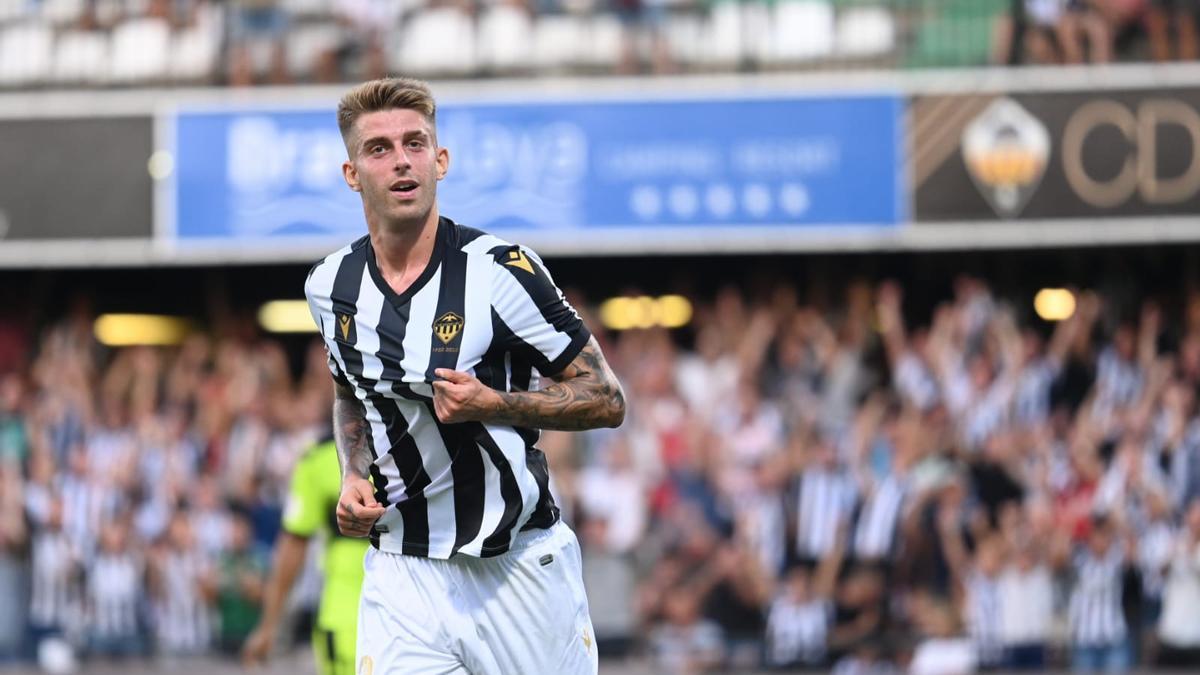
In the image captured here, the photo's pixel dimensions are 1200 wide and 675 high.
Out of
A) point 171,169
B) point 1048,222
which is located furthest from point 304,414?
point 1048,222

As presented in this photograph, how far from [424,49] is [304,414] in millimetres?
3248

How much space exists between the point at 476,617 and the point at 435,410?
61 centimetres

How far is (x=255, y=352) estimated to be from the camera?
52.7 feet

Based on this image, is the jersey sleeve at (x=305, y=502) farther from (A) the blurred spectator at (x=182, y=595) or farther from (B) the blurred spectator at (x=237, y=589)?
(A) the blurred spectator at (x=182, y=595)

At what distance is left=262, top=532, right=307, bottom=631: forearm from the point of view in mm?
7730

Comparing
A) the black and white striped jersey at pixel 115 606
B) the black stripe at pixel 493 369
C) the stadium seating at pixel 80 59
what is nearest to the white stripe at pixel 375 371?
the black stripe at pixel 493 369

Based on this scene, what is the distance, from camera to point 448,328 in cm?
490

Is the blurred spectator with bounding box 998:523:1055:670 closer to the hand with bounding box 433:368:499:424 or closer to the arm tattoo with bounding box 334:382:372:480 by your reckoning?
the arm tattoo with bounding box 334:382:372:480

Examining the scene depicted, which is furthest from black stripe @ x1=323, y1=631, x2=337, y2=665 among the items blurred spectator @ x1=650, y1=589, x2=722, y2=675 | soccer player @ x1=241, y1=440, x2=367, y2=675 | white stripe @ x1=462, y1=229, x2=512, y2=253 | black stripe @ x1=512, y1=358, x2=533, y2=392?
blurred spectator @ x1=650, y1=589, x2=722, y2=675

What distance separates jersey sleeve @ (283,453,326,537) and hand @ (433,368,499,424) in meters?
2.94

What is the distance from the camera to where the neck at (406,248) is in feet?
16.3

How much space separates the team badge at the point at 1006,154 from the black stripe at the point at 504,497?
11097 mm

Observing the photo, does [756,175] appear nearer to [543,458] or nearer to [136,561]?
[136,561]

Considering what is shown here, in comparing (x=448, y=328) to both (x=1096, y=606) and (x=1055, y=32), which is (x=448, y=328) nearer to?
(x=1096, y=606)
